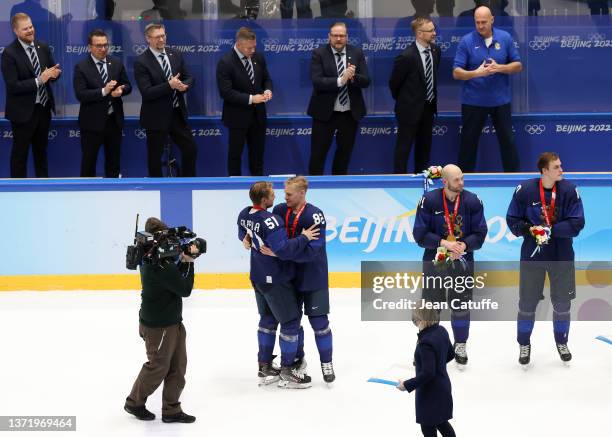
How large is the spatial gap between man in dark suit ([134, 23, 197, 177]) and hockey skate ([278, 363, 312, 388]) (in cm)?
453

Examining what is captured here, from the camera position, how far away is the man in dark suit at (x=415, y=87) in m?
13.5

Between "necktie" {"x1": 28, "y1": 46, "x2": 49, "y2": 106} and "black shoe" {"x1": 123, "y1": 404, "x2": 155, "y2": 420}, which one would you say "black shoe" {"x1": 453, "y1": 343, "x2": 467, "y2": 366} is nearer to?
"black shoe" {"x1": 123, "y1": 404, "x2": 155, "y2": 420}

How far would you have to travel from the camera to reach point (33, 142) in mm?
13617

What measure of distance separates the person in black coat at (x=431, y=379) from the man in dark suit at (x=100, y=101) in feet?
22.2

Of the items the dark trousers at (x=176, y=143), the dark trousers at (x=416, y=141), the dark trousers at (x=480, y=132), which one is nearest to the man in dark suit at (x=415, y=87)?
the dark trousers at (x=416, y=141)

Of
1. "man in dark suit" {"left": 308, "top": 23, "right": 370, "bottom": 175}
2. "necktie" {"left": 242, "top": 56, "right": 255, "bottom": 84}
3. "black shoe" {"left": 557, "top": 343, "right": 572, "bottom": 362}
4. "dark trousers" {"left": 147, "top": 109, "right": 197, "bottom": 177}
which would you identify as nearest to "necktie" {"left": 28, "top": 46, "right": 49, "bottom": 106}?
"dark trousers" {"left": 147, "top": 109, "right": 197, "bottom": 177}

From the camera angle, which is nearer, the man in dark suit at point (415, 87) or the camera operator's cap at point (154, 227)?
the camera operator's cap at point (154, 227)

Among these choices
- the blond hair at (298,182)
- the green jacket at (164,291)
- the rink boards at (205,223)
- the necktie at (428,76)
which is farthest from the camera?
the necktie at (428,76)

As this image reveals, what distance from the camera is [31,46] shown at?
13367mm

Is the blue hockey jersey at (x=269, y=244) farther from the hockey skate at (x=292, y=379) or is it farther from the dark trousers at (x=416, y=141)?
the dark trousers at (x=416, y=141)

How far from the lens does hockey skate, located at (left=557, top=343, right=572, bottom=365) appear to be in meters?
10.1

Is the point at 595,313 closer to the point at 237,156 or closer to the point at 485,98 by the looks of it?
the point at 485,98

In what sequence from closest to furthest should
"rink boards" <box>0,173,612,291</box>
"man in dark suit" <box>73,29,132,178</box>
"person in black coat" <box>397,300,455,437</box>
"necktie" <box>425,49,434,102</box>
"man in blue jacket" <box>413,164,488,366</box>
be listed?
"person in black coat" <box>397,300,455,437</box> → "man in blue jacket" <box>413,164,488,366</box> → "rink boards" <box>0,173,612,291</box> → "man in dark suit" <box>73,29,132,178</box> → "necktie" <box>425,49,434,102</box>

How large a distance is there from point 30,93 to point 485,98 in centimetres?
505
